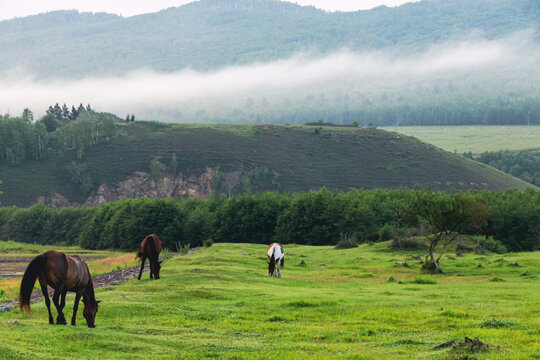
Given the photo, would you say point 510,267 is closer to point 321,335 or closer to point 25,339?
point 321,335

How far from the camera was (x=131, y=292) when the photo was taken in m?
30.6

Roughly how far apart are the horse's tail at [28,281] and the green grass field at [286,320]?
2.48 feet

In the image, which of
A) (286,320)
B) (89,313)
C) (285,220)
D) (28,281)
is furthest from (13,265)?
(28,281)

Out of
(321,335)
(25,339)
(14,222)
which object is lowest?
(14,222)

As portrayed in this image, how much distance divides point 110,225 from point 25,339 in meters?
101

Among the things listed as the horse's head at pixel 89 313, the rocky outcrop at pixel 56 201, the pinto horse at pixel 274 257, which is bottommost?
the rocky outcrop at pixel 56 201

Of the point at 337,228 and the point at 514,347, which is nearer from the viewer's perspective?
the point at 514,347

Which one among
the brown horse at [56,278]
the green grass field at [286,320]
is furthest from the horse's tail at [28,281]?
the green grass field at [286,320]

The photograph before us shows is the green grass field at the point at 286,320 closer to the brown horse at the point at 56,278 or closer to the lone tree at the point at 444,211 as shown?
the brown horse at the point at 56,278

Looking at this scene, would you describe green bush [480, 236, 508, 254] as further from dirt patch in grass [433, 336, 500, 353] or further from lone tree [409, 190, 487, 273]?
dirt patch in grass [433, 336, 500, 353]

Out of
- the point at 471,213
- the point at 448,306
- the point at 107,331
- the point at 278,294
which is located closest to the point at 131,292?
the point at 278,294

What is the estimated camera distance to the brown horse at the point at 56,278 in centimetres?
1927

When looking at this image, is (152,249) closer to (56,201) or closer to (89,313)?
(89,313)

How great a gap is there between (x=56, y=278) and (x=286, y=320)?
9.42 m
